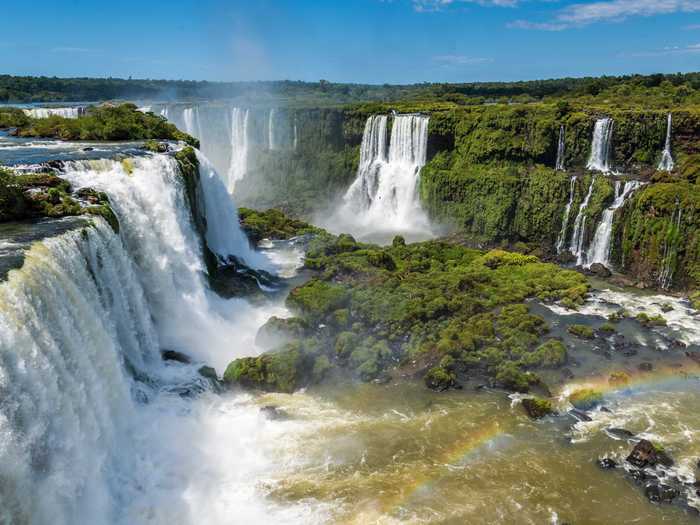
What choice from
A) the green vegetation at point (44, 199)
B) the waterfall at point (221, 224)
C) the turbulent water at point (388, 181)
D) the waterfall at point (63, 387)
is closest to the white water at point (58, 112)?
the waterfall at point (221, 224)

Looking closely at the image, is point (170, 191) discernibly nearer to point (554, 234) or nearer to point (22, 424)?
point (22, 424)

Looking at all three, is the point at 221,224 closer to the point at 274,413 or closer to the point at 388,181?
the point at 274,413

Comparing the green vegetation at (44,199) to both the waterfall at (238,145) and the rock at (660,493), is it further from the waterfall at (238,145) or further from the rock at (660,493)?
the waterfall at (238,145)

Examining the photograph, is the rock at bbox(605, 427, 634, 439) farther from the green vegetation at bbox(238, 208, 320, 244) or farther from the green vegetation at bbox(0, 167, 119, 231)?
the green vegetation at bbox(238, 208, 320, 244)

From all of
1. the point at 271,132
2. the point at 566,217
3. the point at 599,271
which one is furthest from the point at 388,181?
the point at 599,271

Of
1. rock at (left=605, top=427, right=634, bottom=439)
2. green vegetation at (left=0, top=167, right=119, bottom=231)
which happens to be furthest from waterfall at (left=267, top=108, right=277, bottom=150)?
→ rock at (left=605, top=427, right=634, bottom=439)

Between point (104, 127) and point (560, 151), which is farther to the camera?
point (560, 151)

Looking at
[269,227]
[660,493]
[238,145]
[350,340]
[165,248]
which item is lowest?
[660,493]

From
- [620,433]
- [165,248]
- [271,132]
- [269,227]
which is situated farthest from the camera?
[271,132]
